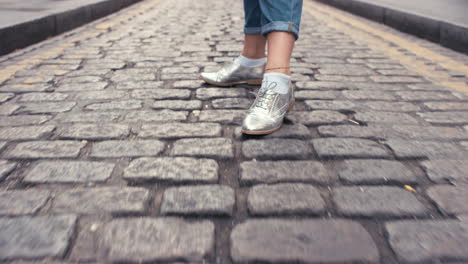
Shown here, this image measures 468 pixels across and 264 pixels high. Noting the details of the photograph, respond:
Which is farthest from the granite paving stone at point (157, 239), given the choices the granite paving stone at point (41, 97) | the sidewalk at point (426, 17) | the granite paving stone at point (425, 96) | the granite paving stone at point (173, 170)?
the sidewalk at point (426, 17)

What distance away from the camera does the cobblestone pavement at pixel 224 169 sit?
1152 mm

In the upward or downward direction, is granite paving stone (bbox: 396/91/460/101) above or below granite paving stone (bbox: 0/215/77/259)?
above

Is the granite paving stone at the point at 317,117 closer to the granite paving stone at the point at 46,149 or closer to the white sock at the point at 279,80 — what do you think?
the white sock at the point at 279,80

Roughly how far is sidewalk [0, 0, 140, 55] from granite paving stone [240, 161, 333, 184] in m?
3.03

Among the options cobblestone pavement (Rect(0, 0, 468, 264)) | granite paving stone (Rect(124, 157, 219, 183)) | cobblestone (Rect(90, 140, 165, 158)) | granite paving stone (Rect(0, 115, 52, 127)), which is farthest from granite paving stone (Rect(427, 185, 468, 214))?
granite paving stone (Rect(0, 115, 52, 127))

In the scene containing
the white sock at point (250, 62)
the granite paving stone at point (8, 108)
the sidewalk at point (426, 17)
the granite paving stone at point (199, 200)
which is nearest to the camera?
the granite paving stone at point (199, 200)

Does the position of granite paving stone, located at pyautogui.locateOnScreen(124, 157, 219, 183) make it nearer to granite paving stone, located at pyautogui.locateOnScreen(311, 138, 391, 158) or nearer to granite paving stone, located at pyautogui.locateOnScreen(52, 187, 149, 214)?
granite paving stone, located at pyautogui.locateOnScreen(52, 187, 149, 214)

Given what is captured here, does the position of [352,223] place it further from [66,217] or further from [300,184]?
[66,217]

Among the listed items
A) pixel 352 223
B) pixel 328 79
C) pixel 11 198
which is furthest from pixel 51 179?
pixel 328 79

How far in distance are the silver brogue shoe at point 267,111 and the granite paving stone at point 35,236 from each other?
94 cm

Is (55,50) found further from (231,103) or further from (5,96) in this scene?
(231,103)

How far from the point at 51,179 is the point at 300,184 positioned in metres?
0.94

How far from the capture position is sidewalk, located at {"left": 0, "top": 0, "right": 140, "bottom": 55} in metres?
3.71

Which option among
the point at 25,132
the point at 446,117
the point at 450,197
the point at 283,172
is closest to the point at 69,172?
the point at 25,132
